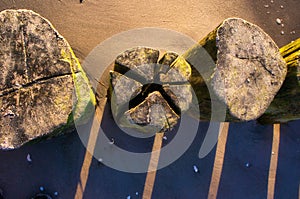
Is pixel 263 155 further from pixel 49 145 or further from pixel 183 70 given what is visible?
pixel 49 145

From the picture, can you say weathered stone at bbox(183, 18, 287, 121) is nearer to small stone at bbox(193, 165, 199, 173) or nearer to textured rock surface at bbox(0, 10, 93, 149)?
small stone at bbox(193, 165, 199, 173)

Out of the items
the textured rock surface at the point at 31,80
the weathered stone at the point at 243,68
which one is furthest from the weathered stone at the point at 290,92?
the textured rock surface at the point at 31,80

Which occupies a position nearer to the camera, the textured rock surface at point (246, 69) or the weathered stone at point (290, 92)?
the textured rock surface at point (246, 69)

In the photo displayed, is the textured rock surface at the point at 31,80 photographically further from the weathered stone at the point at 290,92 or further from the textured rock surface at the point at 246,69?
the weathered stone at the point at 290,92

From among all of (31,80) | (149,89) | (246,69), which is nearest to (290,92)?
(246,69)

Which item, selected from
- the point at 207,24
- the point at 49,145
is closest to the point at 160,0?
the point at 207,24

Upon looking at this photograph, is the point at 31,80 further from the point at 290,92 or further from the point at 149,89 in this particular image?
the point at 290,92
